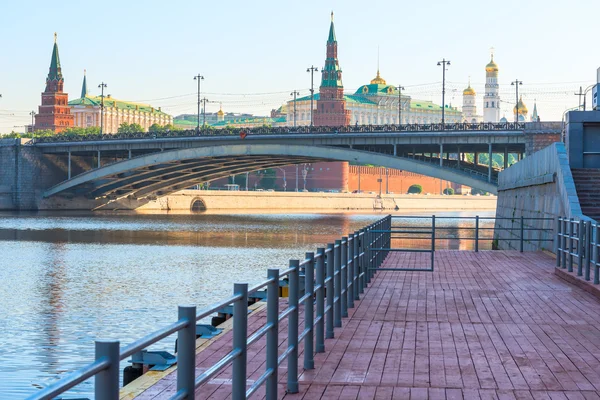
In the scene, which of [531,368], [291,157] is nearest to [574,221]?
[531,368]

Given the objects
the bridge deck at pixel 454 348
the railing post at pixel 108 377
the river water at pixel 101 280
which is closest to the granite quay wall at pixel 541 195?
the bridge deck at pixel 454 348

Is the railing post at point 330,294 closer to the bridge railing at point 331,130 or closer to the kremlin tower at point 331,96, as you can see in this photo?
the bridge railing at point 331,130

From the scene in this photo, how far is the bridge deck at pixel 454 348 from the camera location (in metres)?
7.34

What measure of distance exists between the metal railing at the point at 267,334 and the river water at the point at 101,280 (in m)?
2.90

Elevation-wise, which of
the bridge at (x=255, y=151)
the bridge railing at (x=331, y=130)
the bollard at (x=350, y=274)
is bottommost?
the bollard at (x=350, y=274)

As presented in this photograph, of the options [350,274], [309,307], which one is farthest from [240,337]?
[350,274]

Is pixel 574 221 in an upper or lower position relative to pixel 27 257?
upper

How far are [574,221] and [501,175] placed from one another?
27424 mm

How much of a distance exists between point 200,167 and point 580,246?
205 feet

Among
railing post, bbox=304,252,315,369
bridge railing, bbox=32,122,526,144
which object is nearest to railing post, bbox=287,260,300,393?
railing post, bbox=304,252,315,369

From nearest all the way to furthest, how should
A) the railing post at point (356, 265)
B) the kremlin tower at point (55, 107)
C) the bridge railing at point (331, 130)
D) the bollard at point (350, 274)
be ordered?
the bollard at point (350, 274) < the railing post at point (356, 265) < the bridge railing at point (331, 130) < the kremlin tower at point (55, 107)

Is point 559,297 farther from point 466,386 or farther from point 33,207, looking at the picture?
point 33,207

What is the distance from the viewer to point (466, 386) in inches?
294

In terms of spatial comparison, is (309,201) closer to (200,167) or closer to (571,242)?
(200,167)
